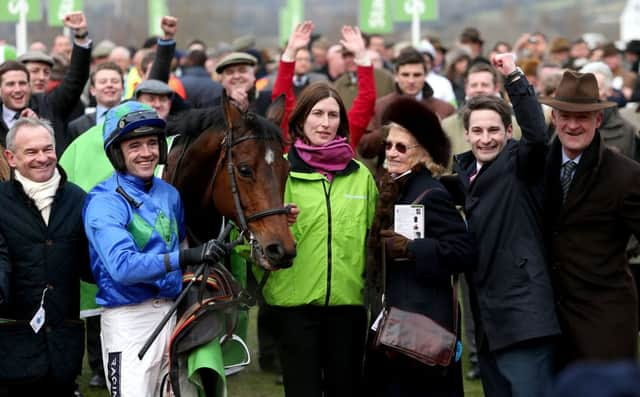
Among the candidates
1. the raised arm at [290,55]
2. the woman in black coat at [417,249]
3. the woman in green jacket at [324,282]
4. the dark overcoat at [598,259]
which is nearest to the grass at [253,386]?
the raised arm at [290,55]

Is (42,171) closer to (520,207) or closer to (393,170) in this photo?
(393,170)

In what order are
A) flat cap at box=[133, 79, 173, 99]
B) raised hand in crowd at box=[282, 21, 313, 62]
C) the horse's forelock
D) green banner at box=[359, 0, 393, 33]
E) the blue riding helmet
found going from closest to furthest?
the blue riding helmet
the horse's forelock
raised hand in crowd at box=[282, 21, 313, 62]
flat cap at box=[133, 79, 173, 99]
green banner at box=[359, 0, 393, 33]

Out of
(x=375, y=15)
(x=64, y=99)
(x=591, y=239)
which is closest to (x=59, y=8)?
(x=375, y=15)

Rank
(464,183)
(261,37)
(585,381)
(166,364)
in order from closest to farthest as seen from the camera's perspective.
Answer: (585,381) < (166,364) < (464,183) < (261,37)

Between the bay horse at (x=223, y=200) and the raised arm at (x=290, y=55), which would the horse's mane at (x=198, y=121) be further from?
the raised arm at (x=290, y=55)

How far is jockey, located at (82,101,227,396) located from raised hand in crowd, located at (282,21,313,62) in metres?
2.28

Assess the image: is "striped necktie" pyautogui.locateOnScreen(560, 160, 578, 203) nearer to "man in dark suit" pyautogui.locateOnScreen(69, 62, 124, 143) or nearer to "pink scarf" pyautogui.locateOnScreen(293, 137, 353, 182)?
"pink scarf" pyautogui.locateOnScreen(293, 137, 353, 182)

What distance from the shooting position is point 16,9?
16797 mm

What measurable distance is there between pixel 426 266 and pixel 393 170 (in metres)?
0.60

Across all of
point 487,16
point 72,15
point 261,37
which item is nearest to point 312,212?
point 72,15

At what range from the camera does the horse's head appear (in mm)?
5164

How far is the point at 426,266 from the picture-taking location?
212 inches

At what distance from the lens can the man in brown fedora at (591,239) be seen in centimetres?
511

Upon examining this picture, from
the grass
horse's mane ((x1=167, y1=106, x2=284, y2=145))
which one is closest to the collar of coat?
horse's mane ((x1=167, y1=106, x2=284, y2=145))
